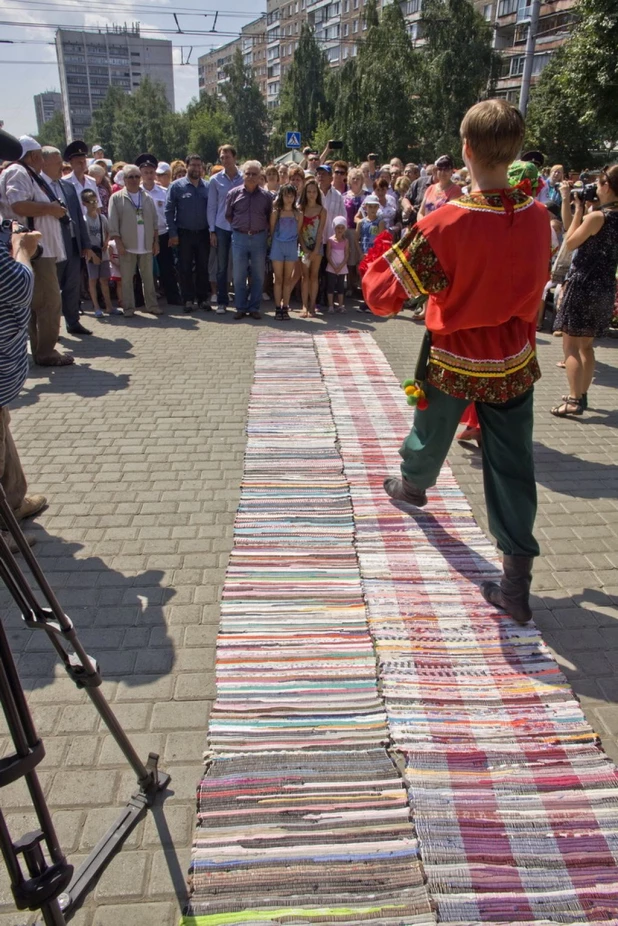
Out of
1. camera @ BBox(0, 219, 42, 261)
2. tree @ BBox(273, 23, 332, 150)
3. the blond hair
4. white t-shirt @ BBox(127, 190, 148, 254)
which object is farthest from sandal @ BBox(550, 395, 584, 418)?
tree @ BBox(273, 23, 332, 150)

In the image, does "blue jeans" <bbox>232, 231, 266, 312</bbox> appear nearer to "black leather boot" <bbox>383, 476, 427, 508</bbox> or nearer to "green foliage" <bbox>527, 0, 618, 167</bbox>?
"black leather boot" <bbox>383, 476, 427, 508</bbox>

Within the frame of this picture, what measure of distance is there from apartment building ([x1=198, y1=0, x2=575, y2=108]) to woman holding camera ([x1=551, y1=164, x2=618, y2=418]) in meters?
15.4

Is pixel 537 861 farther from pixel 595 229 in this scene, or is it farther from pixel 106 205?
pixel 106 205

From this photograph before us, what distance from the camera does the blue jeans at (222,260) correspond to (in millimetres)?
9008

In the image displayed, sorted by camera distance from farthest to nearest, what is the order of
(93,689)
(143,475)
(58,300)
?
1. (58,300)
2. (143,475)
3. (93,689)

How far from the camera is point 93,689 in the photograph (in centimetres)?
168

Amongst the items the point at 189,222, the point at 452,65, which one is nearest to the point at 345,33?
the point at 452,65

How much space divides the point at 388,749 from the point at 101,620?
4.85 ft

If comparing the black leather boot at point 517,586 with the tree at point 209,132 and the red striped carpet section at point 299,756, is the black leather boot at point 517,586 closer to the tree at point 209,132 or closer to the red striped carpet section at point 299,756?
the red striped carpet section at point 299,756

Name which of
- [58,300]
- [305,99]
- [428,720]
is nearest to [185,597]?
[428,720]

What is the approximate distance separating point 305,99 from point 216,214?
185 feet

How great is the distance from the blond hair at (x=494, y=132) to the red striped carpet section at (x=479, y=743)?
1966 millimetres

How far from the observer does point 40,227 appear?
6730 millimetres

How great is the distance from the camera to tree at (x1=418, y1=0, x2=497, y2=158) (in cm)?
4053
